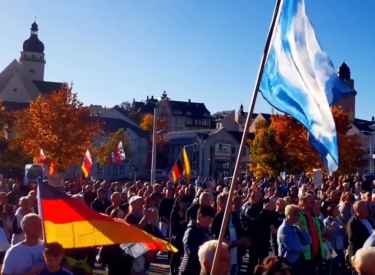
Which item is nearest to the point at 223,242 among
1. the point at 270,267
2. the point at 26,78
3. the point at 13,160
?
the point at 270,267

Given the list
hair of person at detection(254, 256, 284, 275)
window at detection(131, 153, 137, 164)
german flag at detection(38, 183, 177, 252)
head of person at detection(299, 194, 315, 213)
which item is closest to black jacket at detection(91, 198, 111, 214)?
head of person at detection(299, 194, 315, 213)

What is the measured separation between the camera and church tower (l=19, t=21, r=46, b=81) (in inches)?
4513

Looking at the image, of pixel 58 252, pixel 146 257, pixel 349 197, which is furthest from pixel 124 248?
pixel 349 197

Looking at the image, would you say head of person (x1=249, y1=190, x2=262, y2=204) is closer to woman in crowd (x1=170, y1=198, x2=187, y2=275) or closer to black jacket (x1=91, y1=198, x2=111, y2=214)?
woman in crowd (x1=170, y1=198, x2=187, y2=275)

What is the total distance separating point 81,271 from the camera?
24.3 feet

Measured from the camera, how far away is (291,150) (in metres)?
52.9

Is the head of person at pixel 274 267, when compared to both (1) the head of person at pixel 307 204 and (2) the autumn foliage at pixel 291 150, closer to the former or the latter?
(1) the head of person at pixel 307 204

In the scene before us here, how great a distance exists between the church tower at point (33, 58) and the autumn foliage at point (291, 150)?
6663 centimetres

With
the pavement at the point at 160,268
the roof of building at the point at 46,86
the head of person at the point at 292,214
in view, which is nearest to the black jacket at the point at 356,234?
the head of person at the point at 292,214

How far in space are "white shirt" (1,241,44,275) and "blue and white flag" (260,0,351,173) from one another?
2.86 meters

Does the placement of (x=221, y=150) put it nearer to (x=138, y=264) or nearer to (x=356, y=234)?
(x=356, y=234)

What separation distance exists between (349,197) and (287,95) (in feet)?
28.1

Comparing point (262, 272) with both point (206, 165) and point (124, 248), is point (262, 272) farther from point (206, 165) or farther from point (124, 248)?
point (206, 165)

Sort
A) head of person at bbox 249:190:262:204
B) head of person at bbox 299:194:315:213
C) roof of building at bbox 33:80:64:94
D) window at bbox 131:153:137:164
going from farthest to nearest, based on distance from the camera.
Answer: roof of building at bbox 33:80:64:94, window at bbox 131:153:137:164, head of person at bbox 249:190:262:204, head of person at bbox 299:194:315:213
